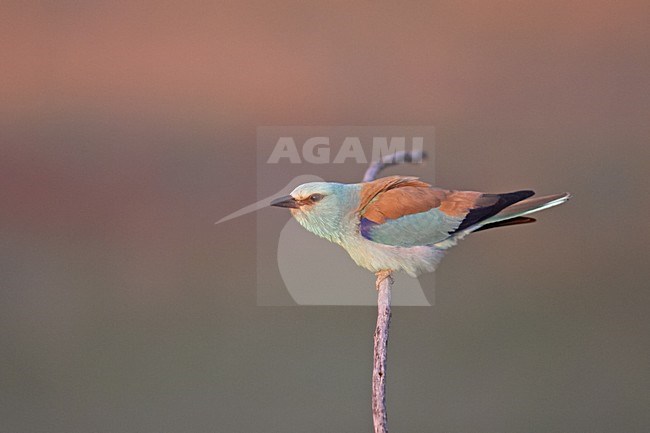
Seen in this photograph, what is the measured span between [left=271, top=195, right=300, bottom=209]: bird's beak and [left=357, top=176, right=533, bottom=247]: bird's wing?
0.16 m

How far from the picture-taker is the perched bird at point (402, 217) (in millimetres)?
1673

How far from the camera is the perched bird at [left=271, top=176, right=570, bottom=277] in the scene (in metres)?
1.67

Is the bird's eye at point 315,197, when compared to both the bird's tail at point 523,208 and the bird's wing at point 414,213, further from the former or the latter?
the bird's tail at point 523,208

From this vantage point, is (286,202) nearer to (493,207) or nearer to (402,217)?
(402,217)

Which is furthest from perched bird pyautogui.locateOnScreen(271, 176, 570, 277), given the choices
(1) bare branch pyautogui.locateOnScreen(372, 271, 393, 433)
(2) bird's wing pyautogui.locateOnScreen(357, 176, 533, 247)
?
(1) bare branch pyautogui.locateOnScreen(372, 271, 393, 433)

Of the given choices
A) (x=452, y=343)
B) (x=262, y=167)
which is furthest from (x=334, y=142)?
(x=452, y=343)

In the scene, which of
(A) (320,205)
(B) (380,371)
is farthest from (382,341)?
(A) (320,205)

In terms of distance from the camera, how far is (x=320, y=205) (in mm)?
1651

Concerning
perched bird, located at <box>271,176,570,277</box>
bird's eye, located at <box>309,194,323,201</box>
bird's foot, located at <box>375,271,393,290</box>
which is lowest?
bird's foot, located at <box>375,271,393,290</box>

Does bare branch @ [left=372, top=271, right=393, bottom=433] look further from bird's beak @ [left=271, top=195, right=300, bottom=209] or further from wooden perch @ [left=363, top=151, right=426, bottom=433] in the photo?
bird's beak @ [left=271, top=195, right=300, bottom=209]

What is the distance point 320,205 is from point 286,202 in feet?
0.25

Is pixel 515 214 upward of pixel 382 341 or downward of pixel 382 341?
upward

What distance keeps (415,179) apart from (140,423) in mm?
3208

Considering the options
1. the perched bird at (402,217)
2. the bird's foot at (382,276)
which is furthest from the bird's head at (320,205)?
the bird's foot at (382,276)
